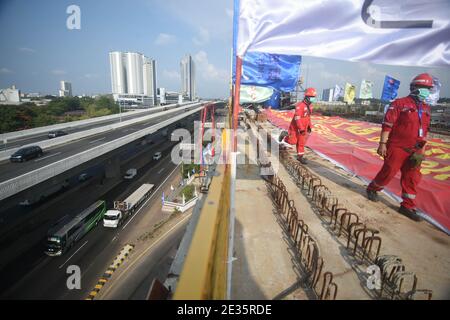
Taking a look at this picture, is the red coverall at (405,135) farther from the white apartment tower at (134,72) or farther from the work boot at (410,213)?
the white apartment tower at (134,72)

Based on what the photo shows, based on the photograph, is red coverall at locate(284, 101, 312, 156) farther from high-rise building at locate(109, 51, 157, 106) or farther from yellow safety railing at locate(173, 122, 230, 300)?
high-rise building at locate(109, 51, 157, 106)

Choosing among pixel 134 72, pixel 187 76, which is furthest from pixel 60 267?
pixel 187 76

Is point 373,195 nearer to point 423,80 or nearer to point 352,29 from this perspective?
point 423,80

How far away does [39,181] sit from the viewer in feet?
48.3

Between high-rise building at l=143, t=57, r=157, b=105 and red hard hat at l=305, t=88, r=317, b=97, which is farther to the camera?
high-rise building at l=143, t=57, r=157, b=105

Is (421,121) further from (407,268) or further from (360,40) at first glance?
(407,268)

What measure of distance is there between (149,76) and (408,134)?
373 feet

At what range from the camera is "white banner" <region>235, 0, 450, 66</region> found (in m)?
2.51

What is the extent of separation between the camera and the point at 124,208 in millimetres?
19828

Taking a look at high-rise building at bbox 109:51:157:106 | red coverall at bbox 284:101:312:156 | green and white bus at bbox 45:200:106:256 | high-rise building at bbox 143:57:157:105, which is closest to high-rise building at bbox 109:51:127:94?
high-rise building at bbox 109:51:157:106

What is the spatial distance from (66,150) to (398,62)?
26153 mm

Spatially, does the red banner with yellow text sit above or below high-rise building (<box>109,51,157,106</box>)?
below

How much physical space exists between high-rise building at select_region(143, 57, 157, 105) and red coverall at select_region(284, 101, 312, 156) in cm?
10542

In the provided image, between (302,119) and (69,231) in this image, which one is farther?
(69,231)
